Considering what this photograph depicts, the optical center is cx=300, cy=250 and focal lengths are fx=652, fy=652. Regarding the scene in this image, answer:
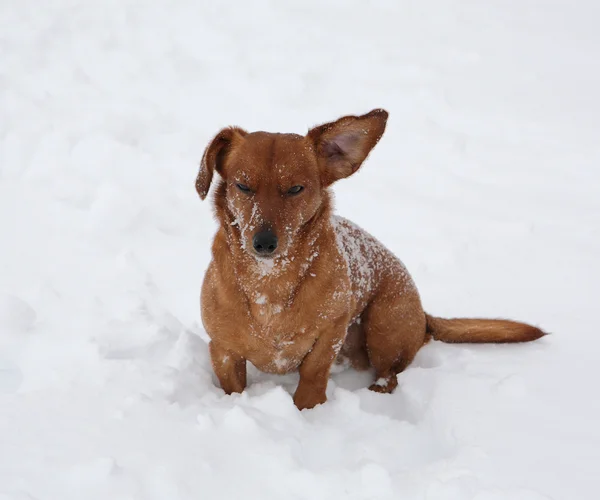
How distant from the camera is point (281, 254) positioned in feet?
8.73

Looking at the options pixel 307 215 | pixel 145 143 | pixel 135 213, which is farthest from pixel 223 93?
pixel 307 215

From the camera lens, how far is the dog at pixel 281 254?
2670 mm

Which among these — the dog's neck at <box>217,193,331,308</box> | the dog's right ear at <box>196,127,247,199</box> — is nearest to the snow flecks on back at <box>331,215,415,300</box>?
the dog's neck at <box>217,193,331,308</box>

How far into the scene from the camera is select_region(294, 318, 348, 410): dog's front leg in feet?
9.53

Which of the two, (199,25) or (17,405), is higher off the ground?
(199,25)

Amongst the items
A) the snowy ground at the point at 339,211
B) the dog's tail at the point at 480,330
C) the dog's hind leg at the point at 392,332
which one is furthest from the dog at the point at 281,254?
the dog's tail at the point at 480,330

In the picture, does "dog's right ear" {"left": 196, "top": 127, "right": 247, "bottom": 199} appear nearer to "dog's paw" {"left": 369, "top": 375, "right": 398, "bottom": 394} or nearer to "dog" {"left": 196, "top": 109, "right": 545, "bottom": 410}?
"dog" {"left": 196, "top": 109, "right": 545, "bottom": 410}

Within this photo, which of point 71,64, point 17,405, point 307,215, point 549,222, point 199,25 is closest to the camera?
point 17,405

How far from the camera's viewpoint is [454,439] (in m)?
2.62

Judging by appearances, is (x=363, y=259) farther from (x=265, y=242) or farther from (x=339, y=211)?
(x=339, y=211)

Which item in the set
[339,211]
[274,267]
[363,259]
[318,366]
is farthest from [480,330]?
[339,211]

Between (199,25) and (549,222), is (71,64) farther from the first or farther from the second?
(549,222)

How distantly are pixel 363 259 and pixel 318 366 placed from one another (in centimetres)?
66

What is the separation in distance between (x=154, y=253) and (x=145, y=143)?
152 centimetres
